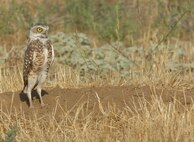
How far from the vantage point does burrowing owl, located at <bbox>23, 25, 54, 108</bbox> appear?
8234mm

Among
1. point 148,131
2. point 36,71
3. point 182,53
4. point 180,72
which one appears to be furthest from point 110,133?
point 182,53

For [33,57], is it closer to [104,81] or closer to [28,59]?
[28,59]

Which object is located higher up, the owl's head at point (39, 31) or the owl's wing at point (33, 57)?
the owl's head at point (39, 31)

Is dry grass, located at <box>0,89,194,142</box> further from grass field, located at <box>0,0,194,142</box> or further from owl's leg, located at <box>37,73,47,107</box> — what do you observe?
owl's leg, located at <box>37,73,47,107</box>

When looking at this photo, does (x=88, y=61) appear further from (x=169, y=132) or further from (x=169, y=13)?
(x=169, y=132)

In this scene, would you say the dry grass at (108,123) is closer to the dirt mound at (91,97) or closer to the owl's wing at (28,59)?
the dirt mound at (91,97)

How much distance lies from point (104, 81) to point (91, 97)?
1481 mm

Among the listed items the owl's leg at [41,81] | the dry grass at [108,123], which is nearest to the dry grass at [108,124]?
the dry grass at [108,123]

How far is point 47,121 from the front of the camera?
7871mm

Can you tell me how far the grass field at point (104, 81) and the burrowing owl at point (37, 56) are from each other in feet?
1.22

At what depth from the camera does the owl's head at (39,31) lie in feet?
27.5

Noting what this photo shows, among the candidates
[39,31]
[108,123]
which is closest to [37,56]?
[39,31]

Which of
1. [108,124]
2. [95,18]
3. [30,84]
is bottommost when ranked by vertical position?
[108,124]

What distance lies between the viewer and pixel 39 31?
27.6ft
